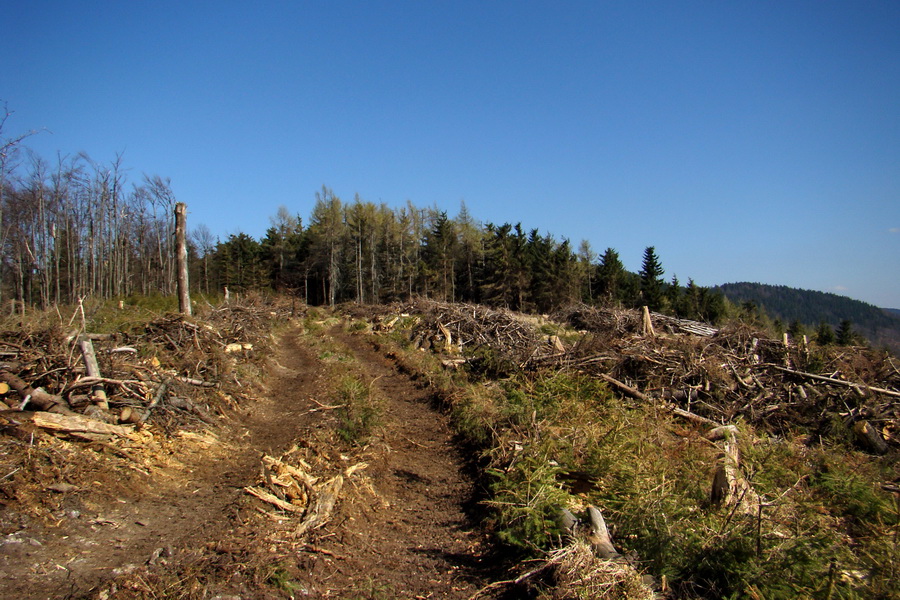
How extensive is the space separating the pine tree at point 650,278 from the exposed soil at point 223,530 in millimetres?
47198

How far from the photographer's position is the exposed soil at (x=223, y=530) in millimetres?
3420

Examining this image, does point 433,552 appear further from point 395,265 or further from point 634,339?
point 395,265

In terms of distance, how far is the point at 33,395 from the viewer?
541 cm

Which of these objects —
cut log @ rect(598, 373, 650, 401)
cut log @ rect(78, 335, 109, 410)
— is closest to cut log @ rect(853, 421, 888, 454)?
cut log @ rect(598, 373, 650, 401)

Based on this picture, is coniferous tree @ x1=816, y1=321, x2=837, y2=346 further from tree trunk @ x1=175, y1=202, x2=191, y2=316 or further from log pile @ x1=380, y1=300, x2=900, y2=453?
tree trunk @ x1=175, y1=202, x2=191, y2=316

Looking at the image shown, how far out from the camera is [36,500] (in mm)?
4156

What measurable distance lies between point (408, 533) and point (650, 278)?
168 feet

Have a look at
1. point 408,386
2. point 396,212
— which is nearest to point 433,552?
point 408,386

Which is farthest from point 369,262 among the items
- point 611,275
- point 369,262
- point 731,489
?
point 731,489

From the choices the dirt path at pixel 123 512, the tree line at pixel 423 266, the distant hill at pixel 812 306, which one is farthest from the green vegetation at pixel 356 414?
the distant hill at pixel 812 306

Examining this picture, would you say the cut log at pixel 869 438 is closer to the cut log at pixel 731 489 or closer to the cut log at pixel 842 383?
the cut log at pixel 842 383

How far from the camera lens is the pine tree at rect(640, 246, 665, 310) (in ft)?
161

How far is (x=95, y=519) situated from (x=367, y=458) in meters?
2.94

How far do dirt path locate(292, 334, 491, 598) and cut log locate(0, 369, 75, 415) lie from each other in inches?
148
